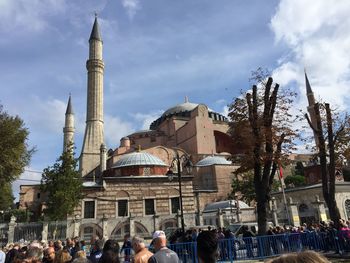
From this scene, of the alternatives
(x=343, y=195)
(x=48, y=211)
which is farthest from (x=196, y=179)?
(x=48, y=211)

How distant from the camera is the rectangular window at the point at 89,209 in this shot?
2702 centimetres

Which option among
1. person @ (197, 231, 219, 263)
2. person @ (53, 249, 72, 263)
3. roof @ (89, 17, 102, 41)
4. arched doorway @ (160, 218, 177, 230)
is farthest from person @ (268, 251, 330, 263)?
roof @ (89, 17, 102, 41)

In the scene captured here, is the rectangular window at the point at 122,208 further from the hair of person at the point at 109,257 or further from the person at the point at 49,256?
the hair of person at the point at 109,257

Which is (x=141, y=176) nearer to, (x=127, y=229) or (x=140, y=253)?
(x=127, y=229)

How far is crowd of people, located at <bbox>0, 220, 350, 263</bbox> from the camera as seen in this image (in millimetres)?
3317

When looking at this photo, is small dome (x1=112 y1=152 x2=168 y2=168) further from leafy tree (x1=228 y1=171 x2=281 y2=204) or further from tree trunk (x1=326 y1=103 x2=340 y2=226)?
tree trunk (x1=326 y1=103 x2=340 y2=226)

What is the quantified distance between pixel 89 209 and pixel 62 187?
555 centimetres

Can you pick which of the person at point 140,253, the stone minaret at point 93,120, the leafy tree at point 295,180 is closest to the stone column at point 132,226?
the stone minaret at point 93,120

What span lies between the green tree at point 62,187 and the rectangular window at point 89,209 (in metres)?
3.68

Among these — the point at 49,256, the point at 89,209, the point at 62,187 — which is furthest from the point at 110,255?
the point at 89,209

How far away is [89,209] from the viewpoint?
2722 centimetres

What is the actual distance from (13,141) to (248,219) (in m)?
17.6

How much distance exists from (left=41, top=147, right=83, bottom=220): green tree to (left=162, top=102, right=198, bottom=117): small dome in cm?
3364

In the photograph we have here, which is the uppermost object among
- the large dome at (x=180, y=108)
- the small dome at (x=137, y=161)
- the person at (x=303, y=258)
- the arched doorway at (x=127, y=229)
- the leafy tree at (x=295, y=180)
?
the large dome at (x=180, y=108)
